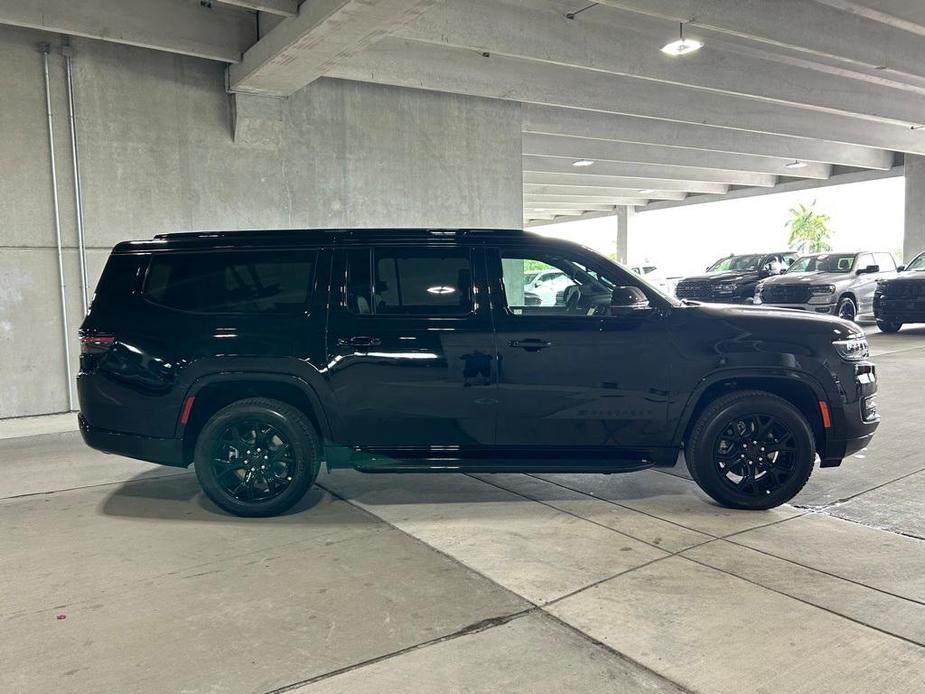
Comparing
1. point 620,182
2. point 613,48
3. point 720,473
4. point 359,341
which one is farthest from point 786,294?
point 359,341

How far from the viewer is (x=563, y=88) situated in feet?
38.1

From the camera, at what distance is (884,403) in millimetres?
8172

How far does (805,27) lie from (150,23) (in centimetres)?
812

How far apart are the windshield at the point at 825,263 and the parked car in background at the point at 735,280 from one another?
1.52 meters

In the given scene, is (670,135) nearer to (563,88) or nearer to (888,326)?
(563,88)

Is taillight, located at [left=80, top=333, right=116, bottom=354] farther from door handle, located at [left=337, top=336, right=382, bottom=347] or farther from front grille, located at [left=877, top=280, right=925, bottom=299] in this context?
front grille, located at [left=877, top=280, right=925, bottom=299]

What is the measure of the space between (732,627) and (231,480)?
322 centimetres

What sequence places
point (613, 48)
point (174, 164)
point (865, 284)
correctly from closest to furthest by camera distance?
→ point (174, 164) < point (613, 48) < point (865, 284)

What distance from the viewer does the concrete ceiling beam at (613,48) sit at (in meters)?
8.80

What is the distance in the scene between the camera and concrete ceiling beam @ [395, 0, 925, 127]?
Answer: 8805mm

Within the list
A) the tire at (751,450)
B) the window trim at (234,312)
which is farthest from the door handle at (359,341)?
the tire at (751,450)

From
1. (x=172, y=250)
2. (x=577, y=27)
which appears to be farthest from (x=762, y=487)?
(x=577, y=27)

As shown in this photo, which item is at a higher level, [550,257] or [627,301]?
[550,257]

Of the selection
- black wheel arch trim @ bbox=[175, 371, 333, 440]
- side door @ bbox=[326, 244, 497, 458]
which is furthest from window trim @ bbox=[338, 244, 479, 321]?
black wheel arch trim @ bbox=[175, 371, 333, 440]
